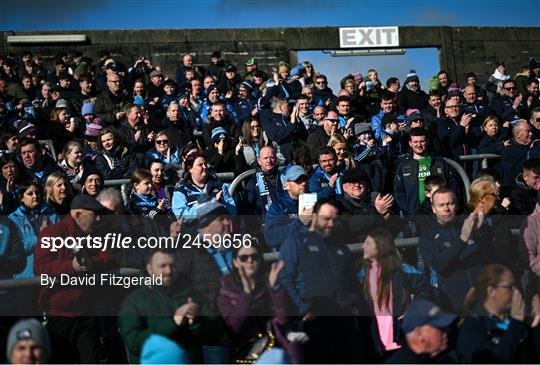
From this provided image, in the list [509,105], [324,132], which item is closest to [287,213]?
[324,132]

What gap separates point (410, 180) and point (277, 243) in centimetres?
237

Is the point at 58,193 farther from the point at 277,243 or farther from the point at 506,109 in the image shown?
the point at 506,109

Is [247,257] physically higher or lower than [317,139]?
lower

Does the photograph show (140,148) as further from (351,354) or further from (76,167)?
(351,354)

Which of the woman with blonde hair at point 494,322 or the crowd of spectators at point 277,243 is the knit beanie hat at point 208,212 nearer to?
the crowd of spectators at point 277,243

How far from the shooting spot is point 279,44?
754 inches

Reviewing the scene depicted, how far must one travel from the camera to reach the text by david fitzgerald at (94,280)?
5978 mm

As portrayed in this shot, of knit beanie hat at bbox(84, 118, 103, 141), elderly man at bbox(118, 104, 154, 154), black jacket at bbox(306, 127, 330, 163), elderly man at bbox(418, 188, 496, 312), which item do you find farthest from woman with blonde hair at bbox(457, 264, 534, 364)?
knit beanie hat at bbox(84, 118, 103, 141)

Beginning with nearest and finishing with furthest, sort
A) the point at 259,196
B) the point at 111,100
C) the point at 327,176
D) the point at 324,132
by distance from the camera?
the point at 259,196, the point at 327,176, the point at 324,132, the point at 111,100

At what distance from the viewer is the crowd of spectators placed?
5.50 m

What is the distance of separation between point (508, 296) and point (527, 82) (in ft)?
36.7

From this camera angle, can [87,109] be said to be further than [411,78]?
No

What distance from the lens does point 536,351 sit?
5676 mm

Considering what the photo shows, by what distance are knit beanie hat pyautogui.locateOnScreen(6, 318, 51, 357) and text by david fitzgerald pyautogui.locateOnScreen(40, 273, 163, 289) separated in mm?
844
